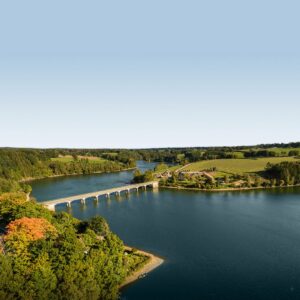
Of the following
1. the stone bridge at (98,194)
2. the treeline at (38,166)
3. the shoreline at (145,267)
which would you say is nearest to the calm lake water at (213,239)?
the shoreline at (145,267)

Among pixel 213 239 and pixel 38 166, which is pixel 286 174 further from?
pixel 38 166

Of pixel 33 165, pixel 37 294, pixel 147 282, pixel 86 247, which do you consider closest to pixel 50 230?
pixel 86 247

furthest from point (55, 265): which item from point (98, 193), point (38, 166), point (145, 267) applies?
point (38, 166)

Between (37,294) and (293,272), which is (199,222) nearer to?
(293,272)

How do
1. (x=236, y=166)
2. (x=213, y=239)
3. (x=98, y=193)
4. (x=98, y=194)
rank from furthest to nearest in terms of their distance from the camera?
(x=236, y=166)
(x=98, y=193)
(x=98, y=194)
(x=213, y=239)

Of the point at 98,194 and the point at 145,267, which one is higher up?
the point at 98,194

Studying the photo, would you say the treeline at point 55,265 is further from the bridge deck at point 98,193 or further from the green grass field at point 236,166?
the green grass field at point 236,166

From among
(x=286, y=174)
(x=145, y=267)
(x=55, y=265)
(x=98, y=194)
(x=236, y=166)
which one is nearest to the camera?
(x=55, y=265)
